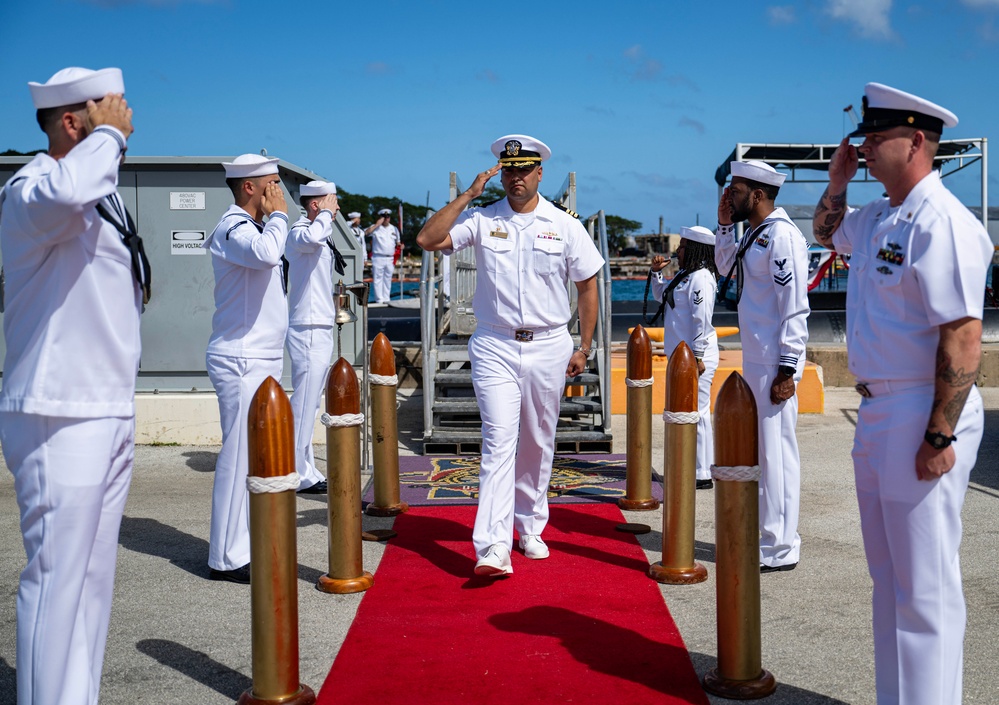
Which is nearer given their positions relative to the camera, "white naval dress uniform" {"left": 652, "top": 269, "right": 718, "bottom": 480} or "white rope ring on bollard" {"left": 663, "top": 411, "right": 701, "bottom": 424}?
"white rope ring on bollard" {"left": 663, "top": 411, "right": 701, "bottom": 424}

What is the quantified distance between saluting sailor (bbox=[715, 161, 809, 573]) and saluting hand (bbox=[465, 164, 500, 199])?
4.44 feet

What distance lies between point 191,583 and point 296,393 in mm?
2714

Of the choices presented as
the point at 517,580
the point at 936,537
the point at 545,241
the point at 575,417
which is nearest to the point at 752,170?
the point at 545,241

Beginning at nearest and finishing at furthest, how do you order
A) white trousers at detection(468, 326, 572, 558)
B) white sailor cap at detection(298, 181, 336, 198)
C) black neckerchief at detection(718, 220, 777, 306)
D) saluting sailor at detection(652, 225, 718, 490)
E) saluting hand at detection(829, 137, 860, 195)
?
saluting hand at detection(829, 137, 860, 195) < white trousers at detection(468, 326, 572, 558) < black neckerchief at detection(718, 220, 777, 306) < saluting sailor at detection(652, 225, 718, 490) < white sailor cap at detection(298, 181, 336, 198)

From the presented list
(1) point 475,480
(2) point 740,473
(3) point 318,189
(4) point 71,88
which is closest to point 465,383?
(1) point 475,480

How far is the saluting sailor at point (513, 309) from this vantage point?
5.81 meters

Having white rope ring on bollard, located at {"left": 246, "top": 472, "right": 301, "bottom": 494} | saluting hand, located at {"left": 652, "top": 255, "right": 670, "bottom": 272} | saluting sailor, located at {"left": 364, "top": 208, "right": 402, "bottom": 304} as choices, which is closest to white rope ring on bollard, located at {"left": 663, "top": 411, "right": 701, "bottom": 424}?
white rope ring on bollard, located at {"left": 246, "top": 472, "right": 301, "bottom": 494}

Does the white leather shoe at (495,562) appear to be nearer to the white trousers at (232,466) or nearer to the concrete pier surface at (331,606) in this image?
the concrete pier surface at (331,606)

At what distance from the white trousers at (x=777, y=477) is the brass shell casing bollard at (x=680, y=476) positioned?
0.41 meters

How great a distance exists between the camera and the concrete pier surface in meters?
4.41

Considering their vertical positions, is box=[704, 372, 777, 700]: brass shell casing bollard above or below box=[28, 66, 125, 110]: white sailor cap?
below

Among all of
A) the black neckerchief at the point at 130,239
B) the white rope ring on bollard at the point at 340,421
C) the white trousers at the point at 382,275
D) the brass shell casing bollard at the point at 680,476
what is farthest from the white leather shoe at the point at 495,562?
the white trousers at the point at 382,275

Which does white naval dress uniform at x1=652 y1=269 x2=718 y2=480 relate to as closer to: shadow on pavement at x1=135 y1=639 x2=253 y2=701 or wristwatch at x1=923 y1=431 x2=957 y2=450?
shadow on pavement at x1=135 y1=639 x2=253 y2=701

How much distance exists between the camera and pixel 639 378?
23.9ft
